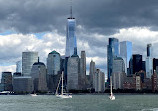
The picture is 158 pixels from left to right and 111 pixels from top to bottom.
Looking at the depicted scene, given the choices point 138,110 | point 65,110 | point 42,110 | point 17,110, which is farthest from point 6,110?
point 138,110

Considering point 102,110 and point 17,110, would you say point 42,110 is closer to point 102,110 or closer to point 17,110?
point 17,110

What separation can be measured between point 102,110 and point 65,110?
17.0m

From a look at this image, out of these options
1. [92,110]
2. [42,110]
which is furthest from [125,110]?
[42,110]

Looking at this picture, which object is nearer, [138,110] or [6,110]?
[138,110]

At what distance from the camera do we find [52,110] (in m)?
141

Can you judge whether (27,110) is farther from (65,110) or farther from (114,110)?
(114,110)

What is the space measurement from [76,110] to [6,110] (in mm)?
33714

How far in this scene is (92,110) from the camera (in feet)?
454

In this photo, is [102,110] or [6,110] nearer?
[102,110]

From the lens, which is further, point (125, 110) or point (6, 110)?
point (6, 110)

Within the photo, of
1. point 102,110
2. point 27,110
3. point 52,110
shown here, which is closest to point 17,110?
point 27,110

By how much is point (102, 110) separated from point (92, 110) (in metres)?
4.63

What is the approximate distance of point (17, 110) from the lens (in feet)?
471

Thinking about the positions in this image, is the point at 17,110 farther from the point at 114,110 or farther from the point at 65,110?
the point at 114,110
